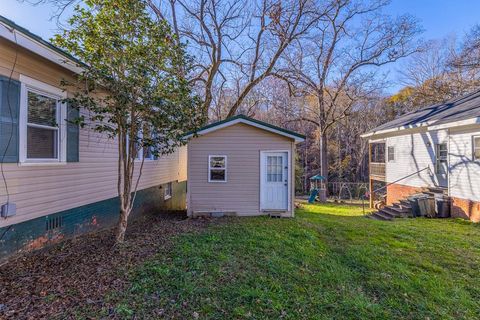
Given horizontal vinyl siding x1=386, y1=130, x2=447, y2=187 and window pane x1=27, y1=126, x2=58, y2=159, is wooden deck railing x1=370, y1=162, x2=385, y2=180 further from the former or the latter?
window pane x1=27, y1=126, x2=58, y2=159

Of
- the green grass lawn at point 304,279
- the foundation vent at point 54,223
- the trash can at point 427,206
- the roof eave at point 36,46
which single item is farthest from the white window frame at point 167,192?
the trash can at point 427,206

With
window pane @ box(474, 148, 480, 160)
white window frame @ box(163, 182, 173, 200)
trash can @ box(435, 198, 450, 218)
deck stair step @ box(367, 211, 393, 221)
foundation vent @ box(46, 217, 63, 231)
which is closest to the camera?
foundation vent @ box(46, 217, 63, 231)

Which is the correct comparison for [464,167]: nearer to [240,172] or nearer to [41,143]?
[240,172]

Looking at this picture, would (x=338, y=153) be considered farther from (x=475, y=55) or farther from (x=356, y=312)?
(x=356, y=312)

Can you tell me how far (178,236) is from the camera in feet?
19.2

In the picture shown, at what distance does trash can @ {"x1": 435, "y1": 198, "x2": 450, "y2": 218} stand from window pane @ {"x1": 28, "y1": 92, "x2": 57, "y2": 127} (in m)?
12.6

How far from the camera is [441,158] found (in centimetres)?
1131

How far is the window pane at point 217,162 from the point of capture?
8633 mm

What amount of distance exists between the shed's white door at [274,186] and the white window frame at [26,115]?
17.9 feet

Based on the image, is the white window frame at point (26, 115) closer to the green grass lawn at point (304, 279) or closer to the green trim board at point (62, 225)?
the green trim board at point (62, 225)

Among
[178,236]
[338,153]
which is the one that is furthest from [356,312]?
[338,153]

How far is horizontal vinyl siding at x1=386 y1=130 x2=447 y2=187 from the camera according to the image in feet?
38.6

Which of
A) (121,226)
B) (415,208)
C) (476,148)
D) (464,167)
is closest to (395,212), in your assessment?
(415,208)

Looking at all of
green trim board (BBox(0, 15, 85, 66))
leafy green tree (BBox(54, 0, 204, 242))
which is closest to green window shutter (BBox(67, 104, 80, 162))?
leafy green tree (BBox(54, 0, 204, 242))
